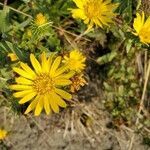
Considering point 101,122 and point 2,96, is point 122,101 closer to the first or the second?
point 101,122

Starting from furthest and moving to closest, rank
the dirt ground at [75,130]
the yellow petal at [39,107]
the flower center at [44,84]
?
the dirt ground at [75,130], the flower center at [44,84], the yellow petal at [39,107]

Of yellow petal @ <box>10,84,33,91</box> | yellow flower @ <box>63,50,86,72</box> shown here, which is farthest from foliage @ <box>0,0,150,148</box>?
yellow petal @ <box>10,84,33,91</box>

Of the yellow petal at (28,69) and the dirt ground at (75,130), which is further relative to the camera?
the dirt ground at (75,130)

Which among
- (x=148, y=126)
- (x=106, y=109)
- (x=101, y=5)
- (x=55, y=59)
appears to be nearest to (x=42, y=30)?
(x=55, y=59)

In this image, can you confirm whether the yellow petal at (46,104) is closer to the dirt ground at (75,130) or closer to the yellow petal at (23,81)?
the yellow petal at (23,81)

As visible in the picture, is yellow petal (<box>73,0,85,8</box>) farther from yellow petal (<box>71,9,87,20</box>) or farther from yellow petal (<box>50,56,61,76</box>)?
yellow petal (<box>50,56,61,76</box>)

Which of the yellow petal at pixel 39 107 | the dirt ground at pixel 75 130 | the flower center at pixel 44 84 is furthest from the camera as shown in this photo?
the dirt ground at pixel 75 130

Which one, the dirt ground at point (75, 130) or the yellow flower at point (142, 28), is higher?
the yellow flower at point (142, 28)

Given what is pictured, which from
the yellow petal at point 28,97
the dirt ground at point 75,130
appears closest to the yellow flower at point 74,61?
the yellow petal at point 28,97
